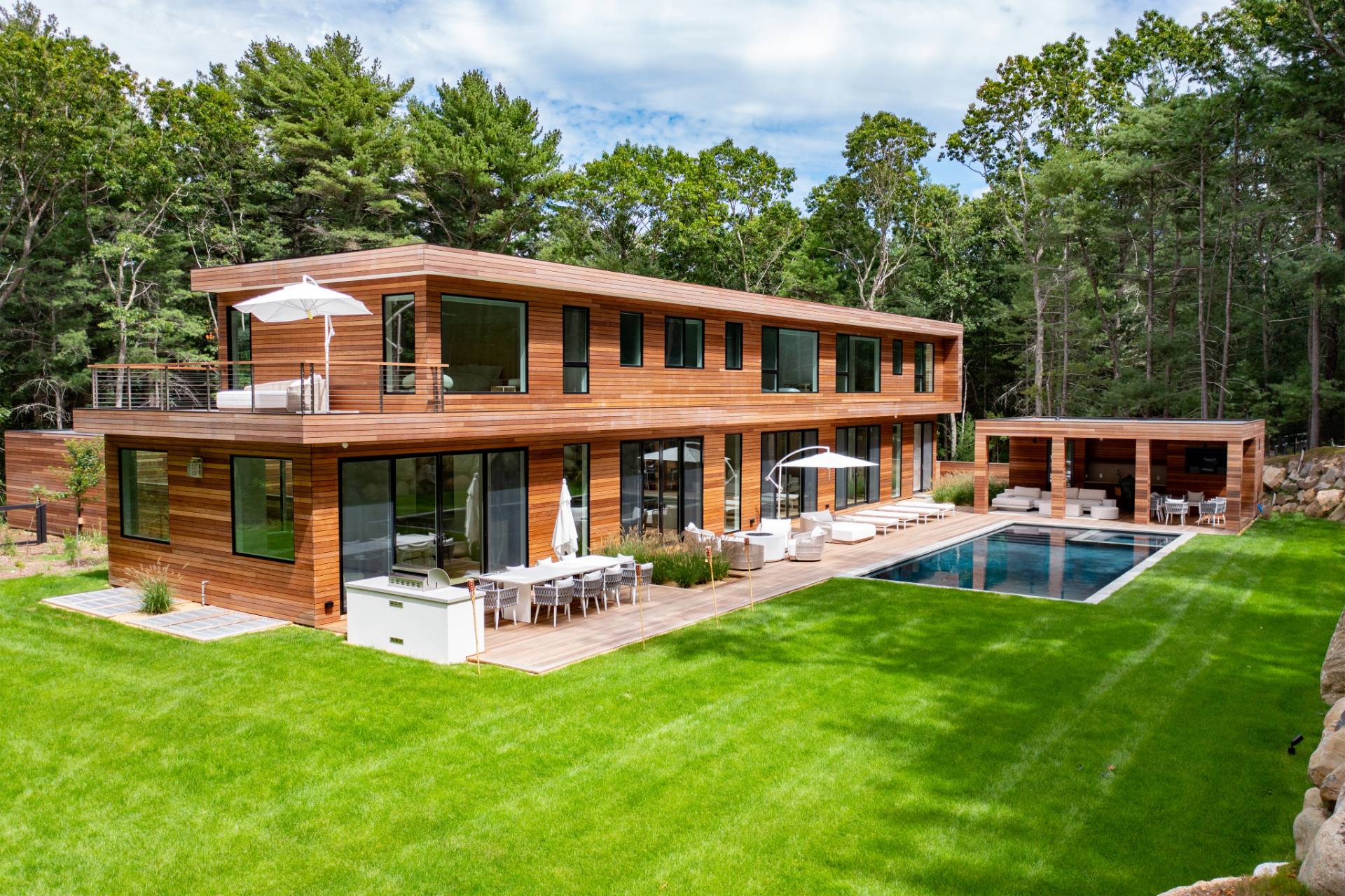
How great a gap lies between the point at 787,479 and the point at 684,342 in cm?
523

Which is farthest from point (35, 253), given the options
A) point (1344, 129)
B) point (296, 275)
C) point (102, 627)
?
point (1344, 129)

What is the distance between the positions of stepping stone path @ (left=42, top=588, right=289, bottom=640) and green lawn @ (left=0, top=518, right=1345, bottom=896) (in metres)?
0.48

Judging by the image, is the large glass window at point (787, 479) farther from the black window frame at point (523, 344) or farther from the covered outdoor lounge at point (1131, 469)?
the black window frame at point (523, 344)

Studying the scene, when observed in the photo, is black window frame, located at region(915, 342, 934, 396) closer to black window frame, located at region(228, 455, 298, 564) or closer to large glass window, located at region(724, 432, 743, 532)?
large glass window, located at region(724, 432, 743, 532)

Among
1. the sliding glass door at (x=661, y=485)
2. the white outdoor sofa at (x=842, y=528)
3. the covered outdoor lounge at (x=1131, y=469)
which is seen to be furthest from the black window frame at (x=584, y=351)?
the covered outdoor lounge at (x=1131, y=469)

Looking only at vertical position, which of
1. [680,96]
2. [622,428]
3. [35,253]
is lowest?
[622,428]

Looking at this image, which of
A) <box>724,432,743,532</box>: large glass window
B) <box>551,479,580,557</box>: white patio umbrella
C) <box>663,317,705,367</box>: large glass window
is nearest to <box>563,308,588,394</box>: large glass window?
<box>551,479,580,557</box>: white patio umbrella

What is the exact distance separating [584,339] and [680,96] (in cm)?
3767

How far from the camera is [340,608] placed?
12.9 m

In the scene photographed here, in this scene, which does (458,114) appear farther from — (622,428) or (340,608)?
(340,608)

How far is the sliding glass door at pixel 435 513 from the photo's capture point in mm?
12992

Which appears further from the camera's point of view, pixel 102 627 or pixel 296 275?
pixel 296 275

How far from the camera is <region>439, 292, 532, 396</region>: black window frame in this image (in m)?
13.9

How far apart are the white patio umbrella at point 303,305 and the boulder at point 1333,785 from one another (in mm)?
11367
